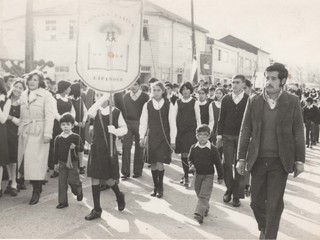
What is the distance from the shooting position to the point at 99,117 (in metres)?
5.86

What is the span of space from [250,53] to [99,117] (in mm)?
57628

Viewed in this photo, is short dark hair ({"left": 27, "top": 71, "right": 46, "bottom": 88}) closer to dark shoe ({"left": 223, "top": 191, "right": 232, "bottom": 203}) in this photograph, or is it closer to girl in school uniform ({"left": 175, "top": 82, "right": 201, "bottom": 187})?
girl in school uniform ({"left": 175, "top": 82, "right": 201, "bottom": 187})

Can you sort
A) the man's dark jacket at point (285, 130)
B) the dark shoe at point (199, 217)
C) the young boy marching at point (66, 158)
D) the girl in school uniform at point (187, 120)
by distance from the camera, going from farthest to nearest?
the girl in school uniform at point (187, 120) < the young boy marching at point (66, 158) < the dark shoe at point (199, 217) < the man's dark jacket at point (285, 130)

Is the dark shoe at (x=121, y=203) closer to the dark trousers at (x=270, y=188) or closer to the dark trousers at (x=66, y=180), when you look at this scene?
the dark trousers at (x=66, y=180)

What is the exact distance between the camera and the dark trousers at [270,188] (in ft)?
14.8

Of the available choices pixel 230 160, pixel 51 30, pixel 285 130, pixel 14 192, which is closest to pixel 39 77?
pixel 14 192

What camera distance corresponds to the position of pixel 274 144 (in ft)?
14.9

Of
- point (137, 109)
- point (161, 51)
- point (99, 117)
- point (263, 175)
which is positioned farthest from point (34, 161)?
point (161, 51)

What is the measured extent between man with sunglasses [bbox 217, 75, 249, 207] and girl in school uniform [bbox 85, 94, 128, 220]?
1675 mm

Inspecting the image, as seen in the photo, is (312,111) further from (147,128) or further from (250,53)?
(250,53)

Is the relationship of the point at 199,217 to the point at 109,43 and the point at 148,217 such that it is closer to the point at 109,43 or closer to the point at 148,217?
Result: the point at 148,217

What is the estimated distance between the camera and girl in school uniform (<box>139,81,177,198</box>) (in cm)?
709

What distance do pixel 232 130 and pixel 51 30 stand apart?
28.2 m

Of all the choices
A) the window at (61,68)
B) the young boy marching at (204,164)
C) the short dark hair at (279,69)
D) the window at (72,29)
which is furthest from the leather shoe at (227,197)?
the window at (72,29)
